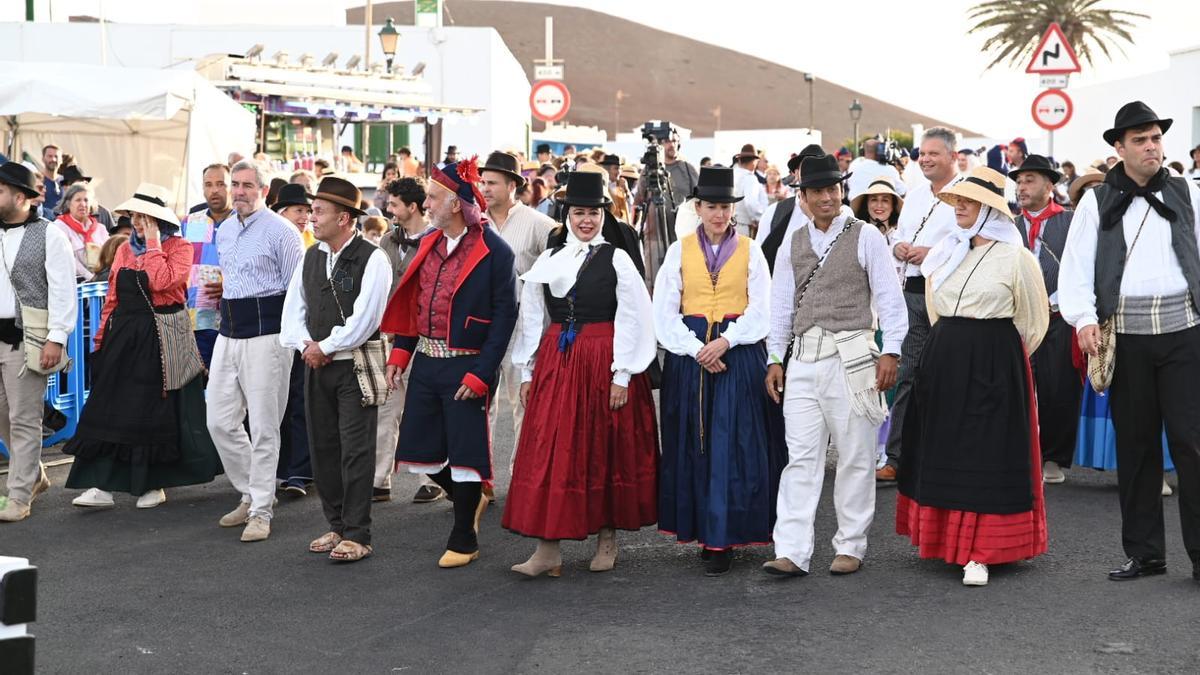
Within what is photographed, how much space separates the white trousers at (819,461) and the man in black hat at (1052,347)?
2587 millimetres

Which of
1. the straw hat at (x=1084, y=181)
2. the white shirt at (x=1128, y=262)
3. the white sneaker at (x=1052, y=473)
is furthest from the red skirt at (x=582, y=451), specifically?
the straw hat at (x=1084, y=181)

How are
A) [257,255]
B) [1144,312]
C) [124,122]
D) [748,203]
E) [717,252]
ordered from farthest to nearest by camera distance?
[124,122], [748,203], [257,255], [717,252], [1144,312]

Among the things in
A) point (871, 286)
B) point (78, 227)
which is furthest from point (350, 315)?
point (78, 227)

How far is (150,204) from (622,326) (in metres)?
3.12

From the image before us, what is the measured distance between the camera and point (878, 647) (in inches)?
207

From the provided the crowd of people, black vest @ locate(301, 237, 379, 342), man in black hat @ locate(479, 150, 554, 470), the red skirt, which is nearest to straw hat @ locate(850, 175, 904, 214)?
the crowd of people

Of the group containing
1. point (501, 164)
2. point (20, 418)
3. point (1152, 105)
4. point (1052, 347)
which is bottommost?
point (20, 418)

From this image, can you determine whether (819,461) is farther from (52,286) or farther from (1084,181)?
(52,286)

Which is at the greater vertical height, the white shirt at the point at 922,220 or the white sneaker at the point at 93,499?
the white shirt at the point at 922,220

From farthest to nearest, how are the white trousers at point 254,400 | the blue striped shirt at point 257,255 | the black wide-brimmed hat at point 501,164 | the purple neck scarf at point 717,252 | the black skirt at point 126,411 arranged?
the black wide-brimmed hat at point 501,164 < the black skirt at point 126,411 < the blue striped shirt at point 257,255 < the white trousers at point 254,400 < the purple neck scarf at point 717,252

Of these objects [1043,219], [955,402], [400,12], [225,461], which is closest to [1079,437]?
[1043,219]

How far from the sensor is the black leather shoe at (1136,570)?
20.2 ft

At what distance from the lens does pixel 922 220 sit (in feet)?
27.7

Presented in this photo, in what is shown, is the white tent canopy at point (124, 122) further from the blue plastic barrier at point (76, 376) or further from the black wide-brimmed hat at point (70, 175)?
the blue plastic barrier at point (76, 376)
